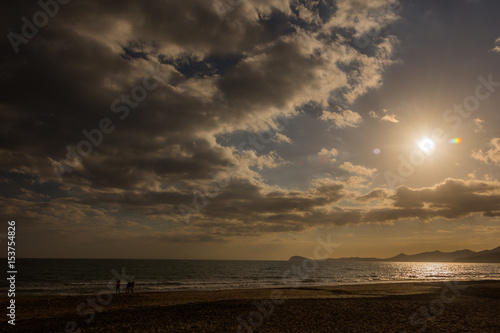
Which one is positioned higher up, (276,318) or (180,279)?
(276,318)

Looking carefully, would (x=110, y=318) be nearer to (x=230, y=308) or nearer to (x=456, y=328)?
(x=230, y=308)

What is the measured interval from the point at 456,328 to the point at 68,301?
104ft

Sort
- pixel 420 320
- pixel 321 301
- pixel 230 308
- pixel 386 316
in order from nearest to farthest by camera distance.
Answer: pixel 420 320
pixel 386 316
pixel 230 308
pixel 321 301

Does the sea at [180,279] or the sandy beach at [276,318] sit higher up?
the sandy beach at [276,318]

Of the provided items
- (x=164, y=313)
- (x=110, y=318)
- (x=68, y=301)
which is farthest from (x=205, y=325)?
(x=68, y=301)

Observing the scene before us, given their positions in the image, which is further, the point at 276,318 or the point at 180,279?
the point at 180,279

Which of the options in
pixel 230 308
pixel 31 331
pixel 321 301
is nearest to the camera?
pixel 31 331

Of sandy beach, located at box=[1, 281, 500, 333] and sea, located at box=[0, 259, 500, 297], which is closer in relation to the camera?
sandy beach, located at box=[1, 281, 500, 333]

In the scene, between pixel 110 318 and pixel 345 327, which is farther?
pixel 110 318

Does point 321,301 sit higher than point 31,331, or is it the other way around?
point 31,331

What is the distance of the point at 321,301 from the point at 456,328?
10900 mm

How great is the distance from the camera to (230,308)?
2134cm

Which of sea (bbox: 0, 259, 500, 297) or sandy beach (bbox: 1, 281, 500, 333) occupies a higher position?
sandy beach (bbox: 1, 281, 500, 333)

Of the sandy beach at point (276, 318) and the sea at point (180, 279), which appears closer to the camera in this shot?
the sandy beach at point (276, 318)
